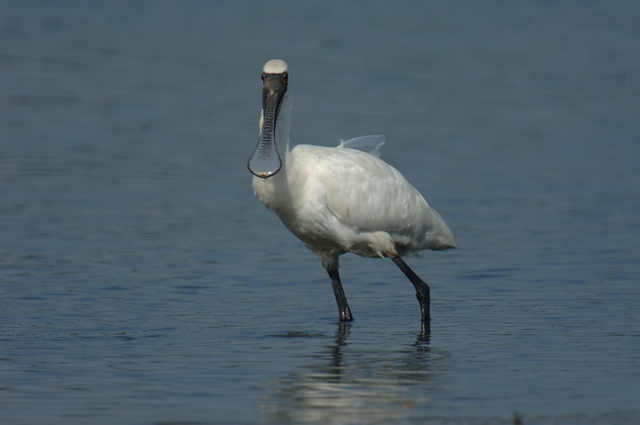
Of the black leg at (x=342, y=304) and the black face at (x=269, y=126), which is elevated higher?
the black face at (x=269, y=126)

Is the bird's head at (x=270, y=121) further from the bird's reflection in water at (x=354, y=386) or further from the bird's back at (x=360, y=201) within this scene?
the bird's reflection in water at (x=354, y=386)

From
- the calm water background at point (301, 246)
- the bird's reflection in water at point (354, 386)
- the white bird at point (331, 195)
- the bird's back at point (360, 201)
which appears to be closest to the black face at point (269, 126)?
the white bird at point (331, 195)

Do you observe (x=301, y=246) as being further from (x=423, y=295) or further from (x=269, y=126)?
(x=269, y=126)

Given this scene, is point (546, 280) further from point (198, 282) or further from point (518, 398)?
point (518, 398)

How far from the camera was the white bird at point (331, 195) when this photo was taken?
378 inches

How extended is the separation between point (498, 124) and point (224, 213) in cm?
720

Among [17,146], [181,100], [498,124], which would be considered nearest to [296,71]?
[181,100]

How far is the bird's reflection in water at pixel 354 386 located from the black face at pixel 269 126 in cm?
144

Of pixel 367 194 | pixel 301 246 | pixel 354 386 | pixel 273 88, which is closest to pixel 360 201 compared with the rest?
pixel 367 194

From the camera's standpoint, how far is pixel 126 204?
48.4ft

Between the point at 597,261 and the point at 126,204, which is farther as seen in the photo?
the point at 126,204

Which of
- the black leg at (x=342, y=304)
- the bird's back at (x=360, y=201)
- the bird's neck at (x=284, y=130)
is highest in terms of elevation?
the bird's neck at (x=284, y=130)

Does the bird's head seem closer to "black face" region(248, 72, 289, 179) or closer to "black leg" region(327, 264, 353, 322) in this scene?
"black face" region(248, 72, 289, 179)

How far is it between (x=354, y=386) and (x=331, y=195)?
7.07 ft
